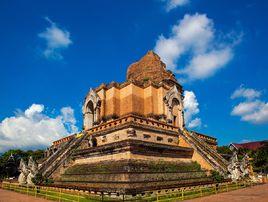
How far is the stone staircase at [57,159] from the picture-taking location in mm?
23609

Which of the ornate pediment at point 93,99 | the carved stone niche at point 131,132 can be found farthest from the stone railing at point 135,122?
the ornate pediment at point 93,99

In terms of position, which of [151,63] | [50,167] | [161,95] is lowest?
[50,167]

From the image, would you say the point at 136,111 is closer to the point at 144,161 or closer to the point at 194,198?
the point at 144,161

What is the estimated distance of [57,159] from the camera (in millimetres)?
25172

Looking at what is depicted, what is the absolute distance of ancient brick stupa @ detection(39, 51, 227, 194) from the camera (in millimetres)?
19250

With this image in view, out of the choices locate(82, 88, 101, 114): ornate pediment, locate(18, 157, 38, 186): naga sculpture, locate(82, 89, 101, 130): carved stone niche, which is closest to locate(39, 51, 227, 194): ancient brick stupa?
locate(82, 89, 101, 130): carved stone niche

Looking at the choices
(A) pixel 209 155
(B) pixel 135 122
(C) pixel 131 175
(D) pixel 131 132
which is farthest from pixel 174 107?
(C) pixel 131 175

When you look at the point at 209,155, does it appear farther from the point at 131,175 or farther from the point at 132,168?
the point at 131,175

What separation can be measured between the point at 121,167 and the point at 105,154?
362cm

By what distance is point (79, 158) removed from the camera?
25.0m

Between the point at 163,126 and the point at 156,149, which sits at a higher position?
the point at 163,126

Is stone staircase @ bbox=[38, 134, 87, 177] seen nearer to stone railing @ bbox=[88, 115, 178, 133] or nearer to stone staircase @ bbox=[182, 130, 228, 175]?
stone railing @ bbox=[88, 115, 178, 133]

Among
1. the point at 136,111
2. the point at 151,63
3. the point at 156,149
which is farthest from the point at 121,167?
the point at 151,63

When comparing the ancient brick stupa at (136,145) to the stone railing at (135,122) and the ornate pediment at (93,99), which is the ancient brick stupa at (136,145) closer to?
the stone railing at (135,122)
